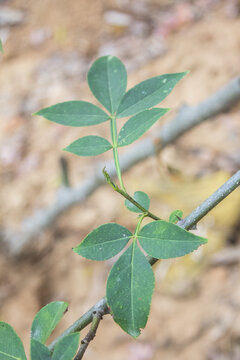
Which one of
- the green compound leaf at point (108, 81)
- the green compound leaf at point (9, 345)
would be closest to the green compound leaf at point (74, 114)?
the green compound leaf at point (108, 81)

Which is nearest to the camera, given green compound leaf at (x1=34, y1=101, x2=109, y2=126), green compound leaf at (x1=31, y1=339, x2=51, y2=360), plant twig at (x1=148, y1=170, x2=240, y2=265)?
green compound leaf at (x1=31, y1=339, x2=51, y2=360)

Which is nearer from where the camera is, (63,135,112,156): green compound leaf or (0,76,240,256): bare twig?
(63,135,112,156): green compound leaf

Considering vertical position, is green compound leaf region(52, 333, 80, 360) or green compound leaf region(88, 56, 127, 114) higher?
green compound leaf region(88, 56, 127, 114)

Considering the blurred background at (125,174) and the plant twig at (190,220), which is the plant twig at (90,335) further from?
the blurred background at (125,174)

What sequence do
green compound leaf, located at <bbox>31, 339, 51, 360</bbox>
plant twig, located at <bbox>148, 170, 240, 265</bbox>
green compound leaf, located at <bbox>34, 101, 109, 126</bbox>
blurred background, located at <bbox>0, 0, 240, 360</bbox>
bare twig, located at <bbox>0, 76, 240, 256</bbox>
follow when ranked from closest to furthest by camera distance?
green compound leaf, located at <bbox>31, 339, 51, 360</bbox> < plant twig, located at <bbox>148, 170, 240, 265</bbox> < green compound leaf, located at <bbox>34, 101, 109, 126</bbox> < bare twig, located at <bbox>0, 76, 240, 256</bbox> < blurred background, located at <bbox>0, 0, 240, 360</bbox>

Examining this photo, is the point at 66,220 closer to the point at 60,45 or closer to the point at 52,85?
the point at 52,85

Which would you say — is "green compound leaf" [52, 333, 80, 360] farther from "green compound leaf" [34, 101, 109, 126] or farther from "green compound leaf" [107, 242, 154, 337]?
"green compound leaf" [34, 101, 109, 126]

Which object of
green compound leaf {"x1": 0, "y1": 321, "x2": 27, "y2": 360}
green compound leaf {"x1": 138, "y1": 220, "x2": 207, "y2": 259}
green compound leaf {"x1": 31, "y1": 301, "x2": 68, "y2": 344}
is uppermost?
green compound leaf {"x1": 138, "y1": 220, "x2": 207, "y2": 259}

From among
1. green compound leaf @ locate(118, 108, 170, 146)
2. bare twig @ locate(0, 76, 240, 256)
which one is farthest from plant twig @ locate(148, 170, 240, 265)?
bare twig @ locate(0, 76, 240, 256)
